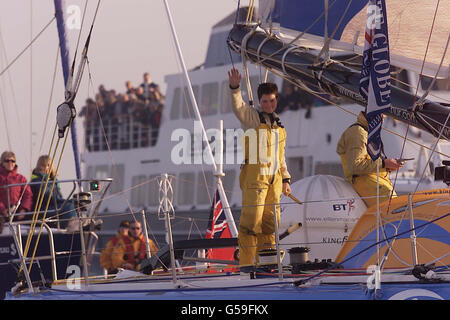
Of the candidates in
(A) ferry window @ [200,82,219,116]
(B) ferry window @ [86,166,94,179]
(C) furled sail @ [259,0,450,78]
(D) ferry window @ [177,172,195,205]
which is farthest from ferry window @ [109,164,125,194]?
(C) furled sail @ [259,0,450,78]

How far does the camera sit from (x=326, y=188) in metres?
7.85

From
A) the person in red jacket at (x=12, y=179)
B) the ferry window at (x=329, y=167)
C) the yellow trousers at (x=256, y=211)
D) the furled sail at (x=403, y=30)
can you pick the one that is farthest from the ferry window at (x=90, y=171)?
A: the yellow trousers at (x=256, y=211)

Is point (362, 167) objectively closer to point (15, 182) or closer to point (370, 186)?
point (370, 186)

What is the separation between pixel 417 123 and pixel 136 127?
69.8 feet

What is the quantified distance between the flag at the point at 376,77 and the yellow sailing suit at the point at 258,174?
1.17m

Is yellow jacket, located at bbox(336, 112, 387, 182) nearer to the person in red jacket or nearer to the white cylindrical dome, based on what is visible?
the white cylindrical dome

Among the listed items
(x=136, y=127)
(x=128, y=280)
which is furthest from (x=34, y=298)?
(x=136, y=127)

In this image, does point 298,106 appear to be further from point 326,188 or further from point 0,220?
point 326,188

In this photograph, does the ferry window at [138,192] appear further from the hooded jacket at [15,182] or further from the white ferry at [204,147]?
the hooded jacket at [15,182]

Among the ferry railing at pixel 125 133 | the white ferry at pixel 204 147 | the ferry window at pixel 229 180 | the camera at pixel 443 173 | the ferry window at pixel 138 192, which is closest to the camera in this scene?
the camera at pixel 443 173

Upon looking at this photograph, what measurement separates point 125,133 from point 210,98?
3.67 m

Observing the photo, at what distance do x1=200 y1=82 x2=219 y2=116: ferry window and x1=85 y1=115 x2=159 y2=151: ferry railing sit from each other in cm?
189

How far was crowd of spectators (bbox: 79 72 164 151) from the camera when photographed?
78.6 feet

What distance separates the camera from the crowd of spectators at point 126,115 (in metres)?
24.0
